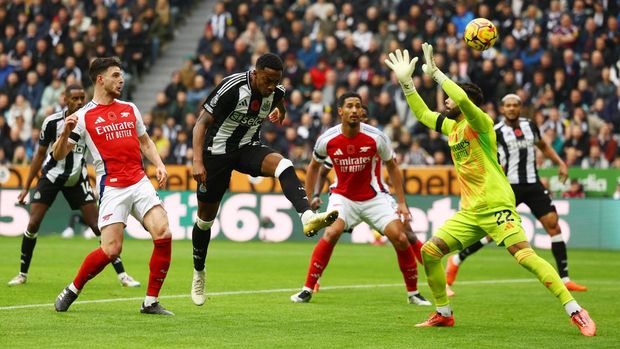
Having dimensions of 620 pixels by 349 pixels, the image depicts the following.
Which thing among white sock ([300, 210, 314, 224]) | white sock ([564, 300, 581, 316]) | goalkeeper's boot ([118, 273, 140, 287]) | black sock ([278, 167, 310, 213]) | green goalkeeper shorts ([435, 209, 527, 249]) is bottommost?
goalkeeper's boot ([118, 273, 140, 287])

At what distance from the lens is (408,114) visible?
27.2m

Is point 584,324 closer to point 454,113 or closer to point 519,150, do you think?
point 454,113

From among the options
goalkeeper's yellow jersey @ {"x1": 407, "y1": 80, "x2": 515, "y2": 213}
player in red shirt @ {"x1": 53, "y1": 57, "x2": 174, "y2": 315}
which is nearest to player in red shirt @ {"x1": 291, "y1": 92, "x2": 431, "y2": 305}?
goalkeeper's yellow jersey @ {"x1": 407, "y1": 80, "x2": 515, "y2": 213}

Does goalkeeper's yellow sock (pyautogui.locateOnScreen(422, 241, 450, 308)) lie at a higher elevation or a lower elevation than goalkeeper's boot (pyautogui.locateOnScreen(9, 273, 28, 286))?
higher

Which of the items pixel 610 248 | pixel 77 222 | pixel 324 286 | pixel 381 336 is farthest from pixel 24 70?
pixel 381 336

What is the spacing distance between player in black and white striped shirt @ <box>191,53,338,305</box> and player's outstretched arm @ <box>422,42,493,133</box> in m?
1.62

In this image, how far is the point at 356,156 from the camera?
13.3m

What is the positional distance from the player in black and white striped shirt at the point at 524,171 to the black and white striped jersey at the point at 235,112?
15.7 feet

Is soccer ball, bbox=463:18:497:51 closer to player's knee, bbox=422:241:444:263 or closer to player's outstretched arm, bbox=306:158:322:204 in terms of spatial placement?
player's knee, bbox=422:241:444:263

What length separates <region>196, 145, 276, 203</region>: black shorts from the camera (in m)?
11.4

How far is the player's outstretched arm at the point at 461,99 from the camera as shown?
10003mm

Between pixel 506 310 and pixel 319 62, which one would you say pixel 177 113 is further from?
pixel 506 310

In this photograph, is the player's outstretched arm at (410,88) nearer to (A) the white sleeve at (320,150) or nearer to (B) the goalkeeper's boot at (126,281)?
(A) the white sleeve at (320,150)

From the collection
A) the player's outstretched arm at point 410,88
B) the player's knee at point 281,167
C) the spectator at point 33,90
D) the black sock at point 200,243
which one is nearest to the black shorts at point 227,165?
the player's knee at point 281,167
